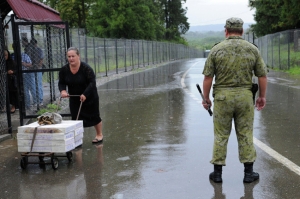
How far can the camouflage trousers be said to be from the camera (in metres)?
5.20

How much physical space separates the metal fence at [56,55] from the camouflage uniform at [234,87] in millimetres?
4295

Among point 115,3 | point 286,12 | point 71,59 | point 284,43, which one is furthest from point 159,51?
point 71,59

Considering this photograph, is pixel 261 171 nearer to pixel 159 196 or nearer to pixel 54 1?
pixel 159 196

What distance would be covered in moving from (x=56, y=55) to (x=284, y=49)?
16866 mm

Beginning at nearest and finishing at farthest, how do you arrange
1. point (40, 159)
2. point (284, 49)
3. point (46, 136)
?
point (46, 136) < point (40, 159) < point (284, 49)

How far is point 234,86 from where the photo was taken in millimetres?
5207

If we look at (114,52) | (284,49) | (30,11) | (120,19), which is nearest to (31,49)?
(30,11)

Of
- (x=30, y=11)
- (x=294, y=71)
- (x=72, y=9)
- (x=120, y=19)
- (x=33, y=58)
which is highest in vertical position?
(x=72, y=9)

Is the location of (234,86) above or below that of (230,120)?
above

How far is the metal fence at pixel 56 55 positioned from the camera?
8844 millimetres

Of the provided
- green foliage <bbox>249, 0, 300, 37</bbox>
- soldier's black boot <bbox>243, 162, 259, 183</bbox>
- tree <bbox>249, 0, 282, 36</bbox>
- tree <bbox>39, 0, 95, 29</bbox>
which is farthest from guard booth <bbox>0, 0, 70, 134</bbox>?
tree <bbox>249, 0, 282, 36</bbox>

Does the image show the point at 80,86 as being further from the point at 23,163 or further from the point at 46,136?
the point at 23,163

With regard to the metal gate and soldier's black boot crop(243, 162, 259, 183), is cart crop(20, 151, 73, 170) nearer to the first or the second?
soldier's black boot crop(243, 162, 259, 183)

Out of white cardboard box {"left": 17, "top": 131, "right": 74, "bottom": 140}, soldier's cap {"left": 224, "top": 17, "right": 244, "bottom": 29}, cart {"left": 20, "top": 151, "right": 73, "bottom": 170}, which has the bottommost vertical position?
cart {"left": 20, "top": 151, "right": 73, "bottom": 170}
